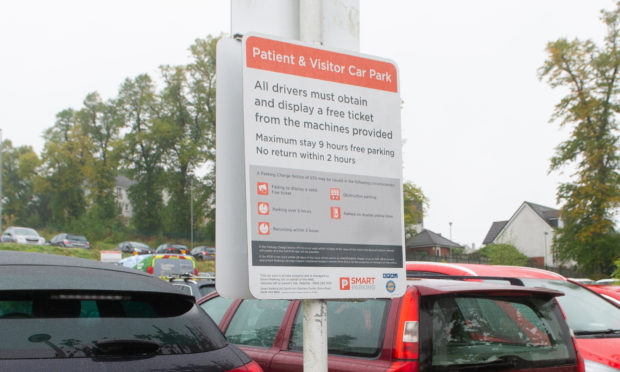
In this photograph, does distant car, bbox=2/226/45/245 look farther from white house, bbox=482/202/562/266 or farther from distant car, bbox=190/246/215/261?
white house, bbox=482/202/562/266

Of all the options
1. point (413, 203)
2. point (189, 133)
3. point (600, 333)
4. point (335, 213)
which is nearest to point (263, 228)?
point (335, 213)

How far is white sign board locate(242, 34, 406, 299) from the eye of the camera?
234 cm

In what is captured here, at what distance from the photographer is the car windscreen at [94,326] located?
2275 millimetres

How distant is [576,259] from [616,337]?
41.5 metres

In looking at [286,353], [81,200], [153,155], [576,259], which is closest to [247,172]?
[286,353]

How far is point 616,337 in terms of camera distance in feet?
19.8

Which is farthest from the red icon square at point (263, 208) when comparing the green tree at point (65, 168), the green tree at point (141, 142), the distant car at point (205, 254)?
the green tree at point (65, 168)

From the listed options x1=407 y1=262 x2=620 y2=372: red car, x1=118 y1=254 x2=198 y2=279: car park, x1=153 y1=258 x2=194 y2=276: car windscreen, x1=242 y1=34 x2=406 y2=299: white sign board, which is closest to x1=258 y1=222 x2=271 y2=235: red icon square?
x1=242 y1=34 x2=406 y2=299: white sign board

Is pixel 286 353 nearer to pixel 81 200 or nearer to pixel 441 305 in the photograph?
pixel 441 305

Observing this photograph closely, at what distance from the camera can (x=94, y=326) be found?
2418 mm

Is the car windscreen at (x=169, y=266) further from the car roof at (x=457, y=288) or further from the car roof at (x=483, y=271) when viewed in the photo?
the car roof at (x=457, y=288)

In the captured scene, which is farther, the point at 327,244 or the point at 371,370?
the point at 371,370

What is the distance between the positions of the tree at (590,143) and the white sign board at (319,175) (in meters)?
42.6

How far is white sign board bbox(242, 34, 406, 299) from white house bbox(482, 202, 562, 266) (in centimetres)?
7914
